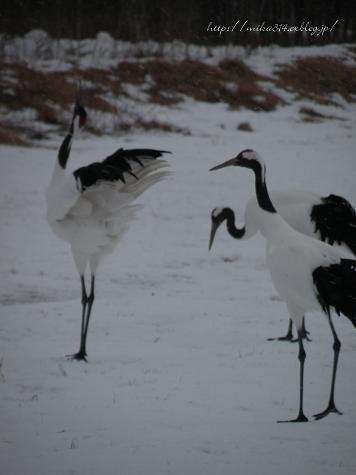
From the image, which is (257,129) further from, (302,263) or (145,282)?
(302,263)

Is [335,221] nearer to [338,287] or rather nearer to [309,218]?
[309,218]

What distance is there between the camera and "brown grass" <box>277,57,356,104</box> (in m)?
25.5

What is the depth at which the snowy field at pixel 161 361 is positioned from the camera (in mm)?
3662

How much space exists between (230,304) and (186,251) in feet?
7.95

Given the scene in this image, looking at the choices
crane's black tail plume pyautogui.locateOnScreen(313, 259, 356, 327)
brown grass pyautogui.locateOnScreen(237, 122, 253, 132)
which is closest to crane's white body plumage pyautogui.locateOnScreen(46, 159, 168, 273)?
crane's black tail plume pyautogui.locateOnScreen(313, 259, 356, 327)

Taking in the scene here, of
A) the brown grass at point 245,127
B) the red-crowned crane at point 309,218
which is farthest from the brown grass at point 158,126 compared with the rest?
the red-crowned crane at point 309,218

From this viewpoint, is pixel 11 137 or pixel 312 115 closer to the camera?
pixel 11 137

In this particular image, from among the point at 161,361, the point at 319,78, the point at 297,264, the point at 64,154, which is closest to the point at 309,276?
the point at 297,264

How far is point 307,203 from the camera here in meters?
6.41

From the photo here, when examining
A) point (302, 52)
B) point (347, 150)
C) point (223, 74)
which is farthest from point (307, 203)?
point (302, 52)

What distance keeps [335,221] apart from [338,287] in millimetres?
2066

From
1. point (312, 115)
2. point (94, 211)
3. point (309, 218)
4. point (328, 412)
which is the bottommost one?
point (312, 115)

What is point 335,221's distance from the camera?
6.08 metres

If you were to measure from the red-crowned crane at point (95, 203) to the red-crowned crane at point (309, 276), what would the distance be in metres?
1.30
